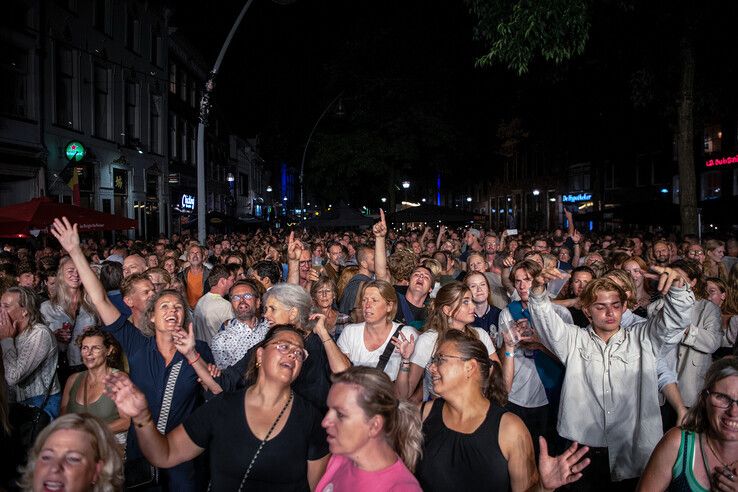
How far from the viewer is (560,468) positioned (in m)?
2.81

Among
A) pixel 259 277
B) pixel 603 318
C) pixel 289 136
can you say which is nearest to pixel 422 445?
pixel 603 318

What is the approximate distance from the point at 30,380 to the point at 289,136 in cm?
4007

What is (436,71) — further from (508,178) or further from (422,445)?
(422,445)

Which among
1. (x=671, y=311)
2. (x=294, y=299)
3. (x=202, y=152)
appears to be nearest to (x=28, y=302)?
(x=294, y=299)

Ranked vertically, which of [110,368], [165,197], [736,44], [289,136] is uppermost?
[289,136]

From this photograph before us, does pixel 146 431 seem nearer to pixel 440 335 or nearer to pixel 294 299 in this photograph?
pixel 294 299

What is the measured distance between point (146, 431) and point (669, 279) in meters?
3.18

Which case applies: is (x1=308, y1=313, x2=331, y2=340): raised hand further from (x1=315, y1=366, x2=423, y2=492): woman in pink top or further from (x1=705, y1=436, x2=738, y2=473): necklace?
(x1=705, y1=436, x2=738, y2=473): necklace

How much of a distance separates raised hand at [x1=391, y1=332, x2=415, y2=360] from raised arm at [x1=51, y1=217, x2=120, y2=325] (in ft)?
6.80

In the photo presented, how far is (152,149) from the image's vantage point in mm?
30047

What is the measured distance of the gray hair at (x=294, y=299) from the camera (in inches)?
178

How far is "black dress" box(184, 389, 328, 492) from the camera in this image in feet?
10.2

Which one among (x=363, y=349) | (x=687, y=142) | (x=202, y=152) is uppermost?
(x=687, y=142)

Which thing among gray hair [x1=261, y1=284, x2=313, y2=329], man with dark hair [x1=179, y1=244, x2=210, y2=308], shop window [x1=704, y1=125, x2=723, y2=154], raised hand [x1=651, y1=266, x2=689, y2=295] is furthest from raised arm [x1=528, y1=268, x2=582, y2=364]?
shop window [x1=704, y1=125, x2=723, y2=154]
